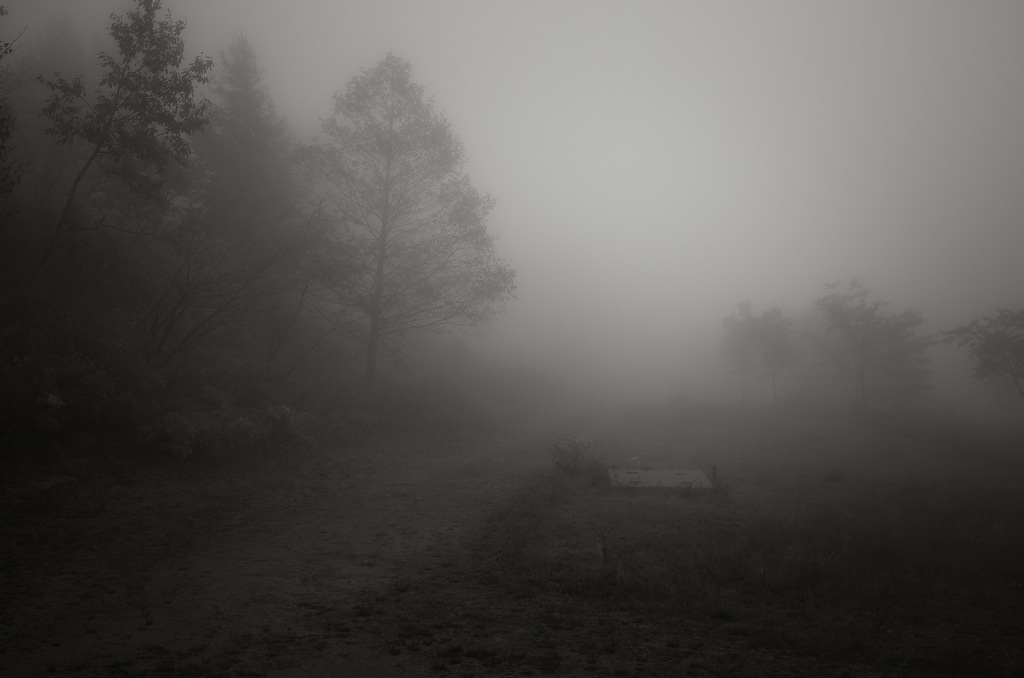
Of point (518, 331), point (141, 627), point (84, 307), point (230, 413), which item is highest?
point (518, 331)

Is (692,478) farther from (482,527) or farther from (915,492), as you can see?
(482,527)

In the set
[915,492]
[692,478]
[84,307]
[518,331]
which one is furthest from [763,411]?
[84,307]

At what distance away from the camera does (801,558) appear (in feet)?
25.6

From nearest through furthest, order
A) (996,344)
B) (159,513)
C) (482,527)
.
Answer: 1. (159,513)
2. (482,527)
3. (996,344)

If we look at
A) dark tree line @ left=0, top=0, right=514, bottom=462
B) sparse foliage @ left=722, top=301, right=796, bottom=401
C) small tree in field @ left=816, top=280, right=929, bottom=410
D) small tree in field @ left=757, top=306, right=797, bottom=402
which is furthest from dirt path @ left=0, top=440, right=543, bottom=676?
small tree in field @ left=757, top=306, right=797, bottom=402

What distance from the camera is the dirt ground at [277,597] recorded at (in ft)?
15.4

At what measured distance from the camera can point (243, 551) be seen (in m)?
7.85

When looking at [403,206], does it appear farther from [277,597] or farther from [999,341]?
[999,341]

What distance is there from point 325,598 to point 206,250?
584 inches

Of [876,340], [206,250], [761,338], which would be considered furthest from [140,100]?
[761,338]

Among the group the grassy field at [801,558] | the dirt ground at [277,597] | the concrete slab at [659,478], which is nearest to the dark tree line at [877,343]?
the grassy field at [801,558]

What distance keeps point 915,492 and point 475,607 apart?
15437 mm

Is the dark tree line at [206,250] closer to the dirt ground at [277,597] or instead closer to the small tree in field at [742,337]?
the dirt ground at [277,597]

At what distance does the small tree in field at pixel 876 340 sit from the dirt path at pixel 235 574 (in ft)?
133
